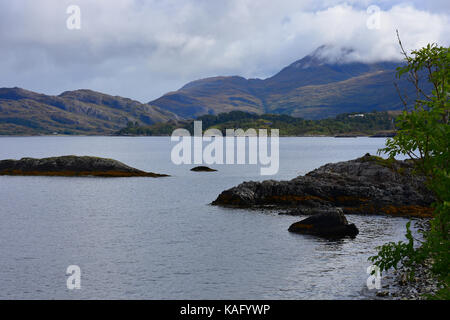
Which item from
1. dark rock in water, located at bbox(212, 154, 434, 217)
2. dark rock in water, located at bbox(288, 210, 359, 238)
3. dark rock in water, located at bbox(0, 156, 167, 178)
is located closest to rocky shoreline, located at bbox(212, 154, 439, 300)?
dark rock in water, located at bbox(212, 154, 434, 217)

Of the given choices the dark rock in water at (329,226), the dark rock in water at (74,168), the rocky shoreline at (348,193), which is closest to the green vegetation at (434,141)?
the dark rock in water at (329,226)

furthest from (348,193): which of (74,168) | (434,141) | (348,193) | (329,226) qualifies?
(74,168)

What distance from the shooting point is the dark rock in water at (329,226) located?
138ft

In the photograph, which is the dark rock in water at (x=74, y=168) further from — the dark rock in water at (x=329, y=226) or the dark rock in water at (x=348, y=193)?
the dark rock in water at (x=329, y=226)

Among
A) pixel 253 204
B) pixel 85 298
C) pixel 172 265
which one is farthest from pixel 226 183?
pixel 85 298

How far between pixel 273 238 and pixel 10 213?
3629cm

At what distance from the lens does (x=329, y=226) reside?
42562mm

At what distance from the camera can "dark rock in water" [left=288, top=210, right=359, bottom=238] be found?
138ft

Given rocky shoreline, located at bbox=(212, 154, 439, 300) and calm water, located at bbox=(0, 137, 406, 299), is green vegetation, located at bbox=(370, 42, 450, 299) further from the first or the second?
rocky shoreline, located at bbox=(212, 154, 439, 300)

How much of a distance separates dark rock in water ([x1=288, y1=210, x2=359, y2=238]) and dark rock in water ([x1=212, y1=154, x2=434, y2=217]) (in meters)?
10.2

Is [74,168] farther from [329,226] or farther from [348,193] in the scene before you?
[329,226]

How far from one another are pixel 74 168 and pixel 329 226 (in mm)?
73034

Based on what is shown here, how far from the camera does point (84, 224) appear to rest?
1989 inches
